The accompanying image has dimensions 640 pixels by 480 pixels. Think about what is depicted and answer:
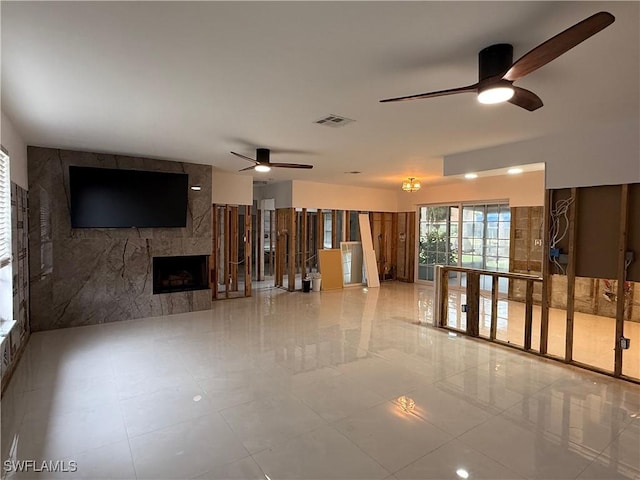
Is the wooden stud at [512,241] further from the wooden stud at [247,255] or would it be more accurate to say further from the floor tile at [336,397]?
the wooden stud at [247,255]

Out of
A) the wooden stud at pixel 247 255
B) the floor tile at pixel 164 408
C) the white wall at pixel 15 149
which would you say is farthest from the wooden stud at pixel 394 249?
the white wall at pixel 15 149

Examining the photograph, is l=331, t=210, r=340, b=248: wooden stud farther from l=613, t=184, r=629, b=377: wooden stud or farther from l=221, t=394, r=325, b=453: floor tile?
l=221, t=394, r=325, b=453: floor tile

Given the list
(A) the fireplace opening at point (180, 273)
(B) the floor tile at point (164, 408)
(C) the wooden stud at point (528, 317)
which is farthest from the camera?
(A) the fireplace opening at point (180, 273)

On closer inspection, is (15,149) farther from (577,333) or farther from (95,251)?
(577,333)

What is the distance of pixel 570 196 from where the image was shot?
417cm

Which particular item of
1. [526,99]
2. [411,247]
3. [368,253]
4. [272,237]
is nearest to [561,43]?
[526,99]

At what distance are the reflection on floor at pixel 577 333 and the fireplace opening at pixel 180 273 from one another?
14.8ft

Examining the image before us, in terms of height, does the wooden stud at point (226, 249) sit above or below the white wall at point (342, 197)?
below

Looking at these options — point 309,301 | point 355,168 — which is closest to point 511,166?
point 355,168

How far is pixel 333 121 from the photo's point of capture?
383cm

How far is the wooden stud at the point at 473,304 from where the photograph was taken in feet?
16.9

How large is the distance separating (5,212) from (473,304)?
5.87m

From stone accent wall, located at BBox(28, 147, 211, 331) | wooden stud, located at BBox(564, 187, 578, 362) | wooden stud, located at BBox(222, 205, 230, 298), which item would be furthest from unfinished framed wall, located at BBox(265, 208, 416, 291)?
wooden stud, located at BBox(564, 187, 578, 362)

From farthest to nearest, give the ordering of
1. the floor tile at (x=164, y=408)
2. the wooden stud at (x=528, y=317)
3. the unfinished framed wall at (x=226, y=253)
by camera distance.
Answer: the unfinished framed wall at (x=226, y=253) → the wooden stud at (x=528, y=317) → the floor tile at (x=164, y=408)
